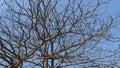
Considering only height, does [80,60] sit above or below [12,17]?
below

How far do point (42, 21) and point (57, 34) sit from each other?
486 mm

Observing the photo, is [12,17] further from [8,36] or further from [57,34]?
[57,34]

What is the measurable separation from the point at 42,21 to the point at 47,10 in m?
0.30

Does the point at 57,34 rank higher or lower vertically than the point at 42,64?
higher

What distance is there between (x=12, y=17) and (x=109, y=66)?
2.75 meters

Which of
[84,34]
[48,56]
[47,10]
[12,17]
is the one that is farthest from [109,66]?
[12,17]

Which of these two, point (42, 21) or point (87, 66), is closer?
point (42, 21)

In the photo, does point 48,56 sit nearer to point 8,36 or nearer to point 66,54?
point 66,54

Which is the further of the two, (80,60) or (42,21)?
(80,60)

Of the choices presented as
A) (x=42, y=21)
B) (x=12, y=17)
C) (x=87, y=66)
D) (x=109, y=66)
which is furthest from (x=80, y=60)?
(x=12, y=17)

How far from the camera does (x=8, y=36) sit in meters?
7.97

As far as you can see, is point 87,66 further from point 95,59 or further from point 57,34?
point 57,34

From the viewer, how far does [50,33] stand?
8422mm

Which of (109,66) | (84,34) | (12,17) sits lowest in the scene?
(109,66)
